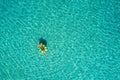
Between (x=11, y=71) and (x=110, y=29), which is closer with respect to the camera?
(x=110, y=29)

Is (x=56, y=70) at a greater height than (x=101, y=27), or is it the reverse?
(x=101, y=27)

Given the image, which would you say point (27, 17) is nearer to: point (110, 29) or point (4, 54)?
point (4, 54)

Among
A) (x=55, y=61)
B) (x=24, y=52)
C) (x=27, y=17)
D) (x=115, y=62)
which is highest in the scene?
(x=27, y=17)

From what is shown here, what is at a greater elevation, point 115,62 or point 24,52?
point 24,52

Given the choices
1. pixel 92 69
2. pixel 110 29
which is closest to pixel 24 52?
pixel 92 69

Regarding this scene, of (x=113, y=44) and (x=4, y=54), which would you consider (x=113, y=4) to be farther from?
(x=4, y=54)

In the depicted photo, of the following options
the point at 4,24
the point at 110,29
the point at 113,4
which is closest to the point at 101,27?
the point at 110,29
